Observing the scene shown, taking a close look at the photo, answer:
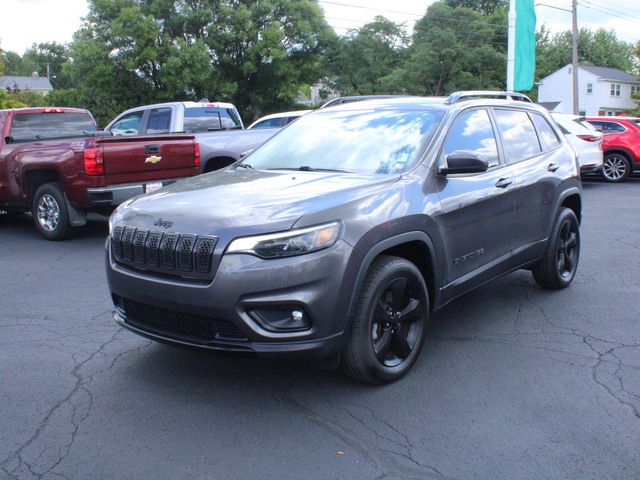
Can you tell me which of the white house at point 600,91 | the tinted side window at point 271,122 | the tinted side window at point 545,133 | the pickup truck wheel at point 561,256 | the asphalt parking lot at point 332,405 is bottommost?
the asphalt parking lot at point 332,405

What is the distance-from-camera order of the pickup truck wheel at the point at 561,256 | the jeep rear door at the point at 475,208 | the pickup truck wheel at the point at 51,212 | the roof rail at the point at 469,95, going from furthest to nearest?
the pickup truck wheel at the point at 51,212, the pickup truck wheel at the point at 561,256, the roof rail at the point at 469,95, the jeep rear door at the point at 475,208

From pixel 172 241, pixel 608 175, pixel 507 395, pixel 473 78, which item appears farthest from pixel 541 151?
pixel 473 78

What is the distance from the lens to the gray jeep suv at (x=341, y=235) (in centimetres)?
365

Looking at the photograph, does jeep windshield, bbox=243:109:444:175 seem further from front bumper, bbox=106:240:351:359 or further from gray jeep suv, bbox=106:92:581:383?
front bumper, bbox=106:240:351:359

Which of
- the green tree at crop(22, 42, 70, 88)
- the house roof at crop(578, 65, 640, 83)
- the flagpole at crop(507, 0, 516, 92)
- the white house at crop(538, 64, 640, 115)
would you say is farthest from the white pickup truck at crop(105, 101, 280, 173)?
the green tree at crop(22, 42, 70, 88)

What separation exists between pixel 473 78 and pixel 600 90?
83.2 ft

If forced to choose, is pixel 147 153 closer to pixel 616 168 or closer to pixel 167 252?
pixel 167 252

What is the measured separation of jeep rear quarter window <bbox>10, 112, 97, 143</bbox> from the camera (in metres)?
10.3

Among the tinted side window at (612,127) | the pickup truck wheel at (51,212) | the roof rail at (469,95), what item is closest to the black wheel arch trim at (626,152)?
the tinted side window at (612,127)

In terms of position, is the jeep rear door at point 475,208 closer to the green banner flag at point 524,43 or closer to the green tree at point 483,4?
the green banner flag at point 524,43

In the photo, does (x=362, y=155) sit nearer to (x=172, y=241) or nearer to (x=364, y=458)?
(x=172, y=241)

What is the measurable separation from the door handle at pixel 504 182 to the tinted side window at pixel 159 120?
8231 mm

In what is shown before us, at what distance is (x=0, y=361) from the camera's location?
4.68 metres

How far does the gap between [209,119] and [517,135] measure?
8.21m
